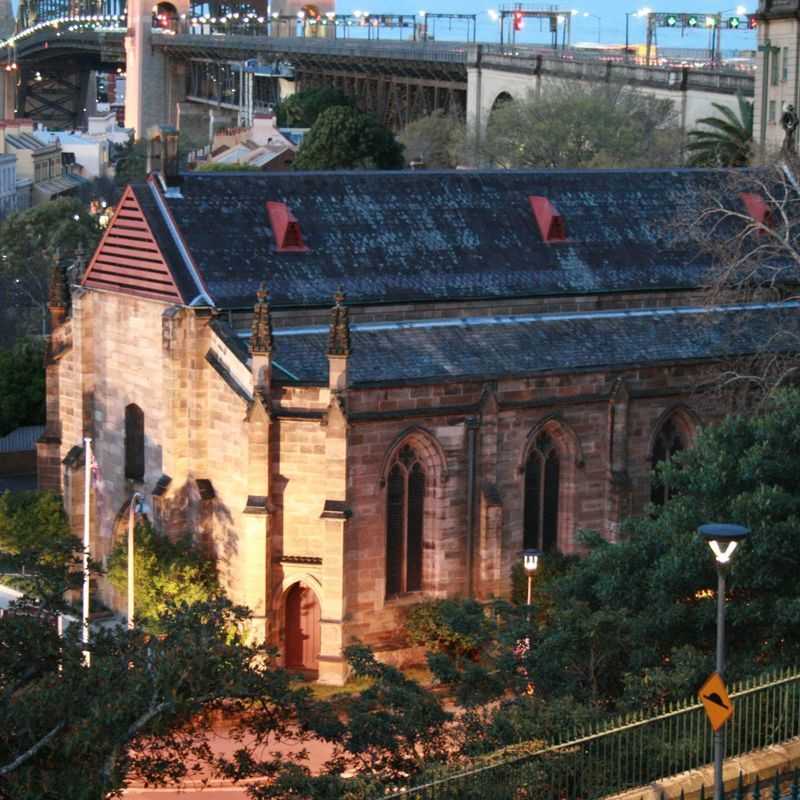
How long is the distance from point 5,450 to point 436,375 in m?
34.3

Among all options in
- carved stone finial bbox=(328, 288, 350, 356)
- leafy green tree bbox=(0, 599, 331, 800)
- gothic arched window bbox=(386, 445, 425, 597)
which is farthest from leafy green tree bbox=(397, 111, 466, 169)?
leafy green tree bbox=(0, 599, 331, 800)

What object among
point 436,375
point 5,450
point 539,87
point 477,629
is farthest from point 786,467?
point 539,87

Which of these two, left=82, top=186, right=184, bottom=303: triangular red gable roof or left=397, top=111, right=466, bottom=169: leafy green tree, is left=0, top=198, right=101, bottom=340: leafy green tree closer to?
left=397, top=111, right=466, bottom=169: leafy green tree

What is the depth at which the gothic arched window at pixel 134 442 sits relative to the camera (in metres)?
58.8

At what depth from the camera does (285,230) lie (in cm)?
5772

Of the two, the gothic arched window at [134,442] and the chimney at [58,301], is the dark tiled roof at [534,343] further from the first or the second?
the chimney at [58,301]

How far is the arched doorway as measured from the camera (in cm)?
5419

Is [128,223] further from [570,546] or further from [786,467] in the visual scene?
[786,467]

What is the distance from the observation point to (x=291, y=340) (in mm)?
56188

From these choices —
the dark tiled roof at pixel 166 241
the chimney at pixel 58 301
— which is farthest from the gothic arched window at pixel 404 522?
the chimney at pixel 58 301

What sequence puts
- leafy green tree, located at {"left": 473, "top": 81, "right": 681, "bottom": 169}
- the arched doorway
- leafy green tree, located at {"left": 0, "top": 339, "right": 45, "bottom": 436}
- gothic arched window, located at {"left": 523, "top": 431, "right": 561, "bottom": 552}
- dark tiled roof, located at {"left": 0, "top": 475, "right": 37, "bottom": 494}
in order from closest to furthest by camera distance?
the arched doorway
gothic arched window, located at {"left": 523, "top": 431, "right": 561, "bottom": 552}
dark tiled roof, located at {"left": 0, "top": 475, "right": 37, "bottom": 494}
leafy green tree, located at {"left": 0, "top": 339, "right": 45, "bottom": 436}
leafy green tree, located at {"left": 473, "top": 81, "right": 681, "bottom": 169}

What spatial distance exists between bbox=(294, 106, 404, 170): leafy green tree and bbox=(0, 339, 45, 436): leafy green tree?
A: 154 feet

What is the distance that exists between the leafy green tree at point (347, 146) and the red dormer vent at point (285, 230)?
74.3m

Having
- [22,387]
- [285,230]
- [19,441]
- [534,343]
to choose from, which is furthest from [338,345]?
[22,387]
